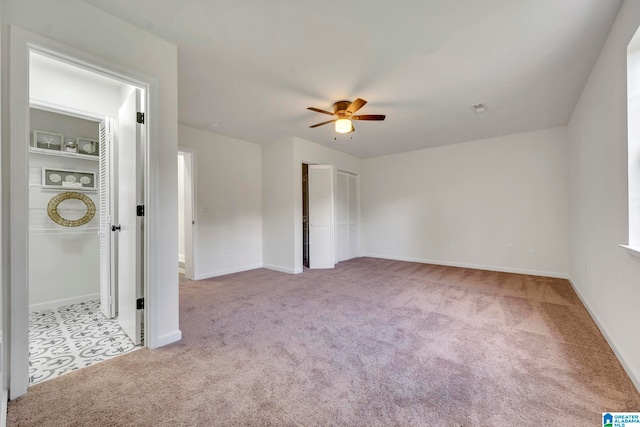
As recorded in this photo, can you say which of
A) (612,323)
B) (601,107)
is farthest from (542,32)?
(612,323)

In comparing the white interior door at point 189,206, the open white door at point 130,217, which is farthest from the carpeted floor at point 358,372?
the white interior door at point 189,206

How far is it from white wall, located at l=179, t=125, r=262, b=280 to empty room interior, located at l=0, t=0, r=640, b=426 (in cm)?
7

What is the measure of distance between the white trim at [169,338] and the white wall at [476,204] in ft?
15.9

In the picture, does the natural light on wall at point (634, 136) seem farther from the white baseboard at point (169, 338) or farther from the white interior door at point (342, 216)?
the white interior door at point (342, 216)

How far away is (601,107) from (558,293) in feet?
7.93

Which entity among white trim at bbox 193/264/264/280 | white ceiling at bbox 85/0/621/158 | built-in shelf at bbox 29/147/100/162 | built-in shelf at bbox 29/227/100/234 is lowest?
white trim at bbox 193/264/264/280

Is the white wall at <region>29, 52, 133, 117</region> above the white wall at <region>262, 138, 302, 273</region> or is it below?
above

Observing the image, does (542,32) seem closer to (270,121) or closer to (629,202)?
(629,202)

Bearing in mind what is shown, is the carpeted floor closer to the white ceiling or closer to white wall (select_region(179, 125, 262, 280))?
white wall (select_region(179, 125, 262, 280))

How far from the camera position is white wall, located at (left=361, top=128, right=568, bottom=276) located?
14.3 feet

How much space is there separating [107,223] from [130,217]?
76 centimetres

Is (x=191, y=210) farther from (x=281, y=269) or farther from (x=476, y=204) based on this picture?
(x=476, y=204)

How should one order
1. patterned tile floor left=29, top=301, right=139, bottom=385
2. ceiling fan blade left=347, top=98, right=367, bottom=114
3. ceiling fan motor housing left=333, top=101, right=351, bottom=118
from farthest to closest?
ceiling fan motor housing left=333, top=101, right=351, bottom=118, ceiling fan blade left=347, top=98, right=367, bottom=114, patterned tile floor left=29, top=301, right=139, bottom=385

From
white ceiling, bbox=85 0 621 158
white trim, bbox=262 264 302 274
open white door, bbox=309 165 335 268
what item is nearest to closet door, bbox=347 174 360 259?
open white door, bbox=309 165 335 268
